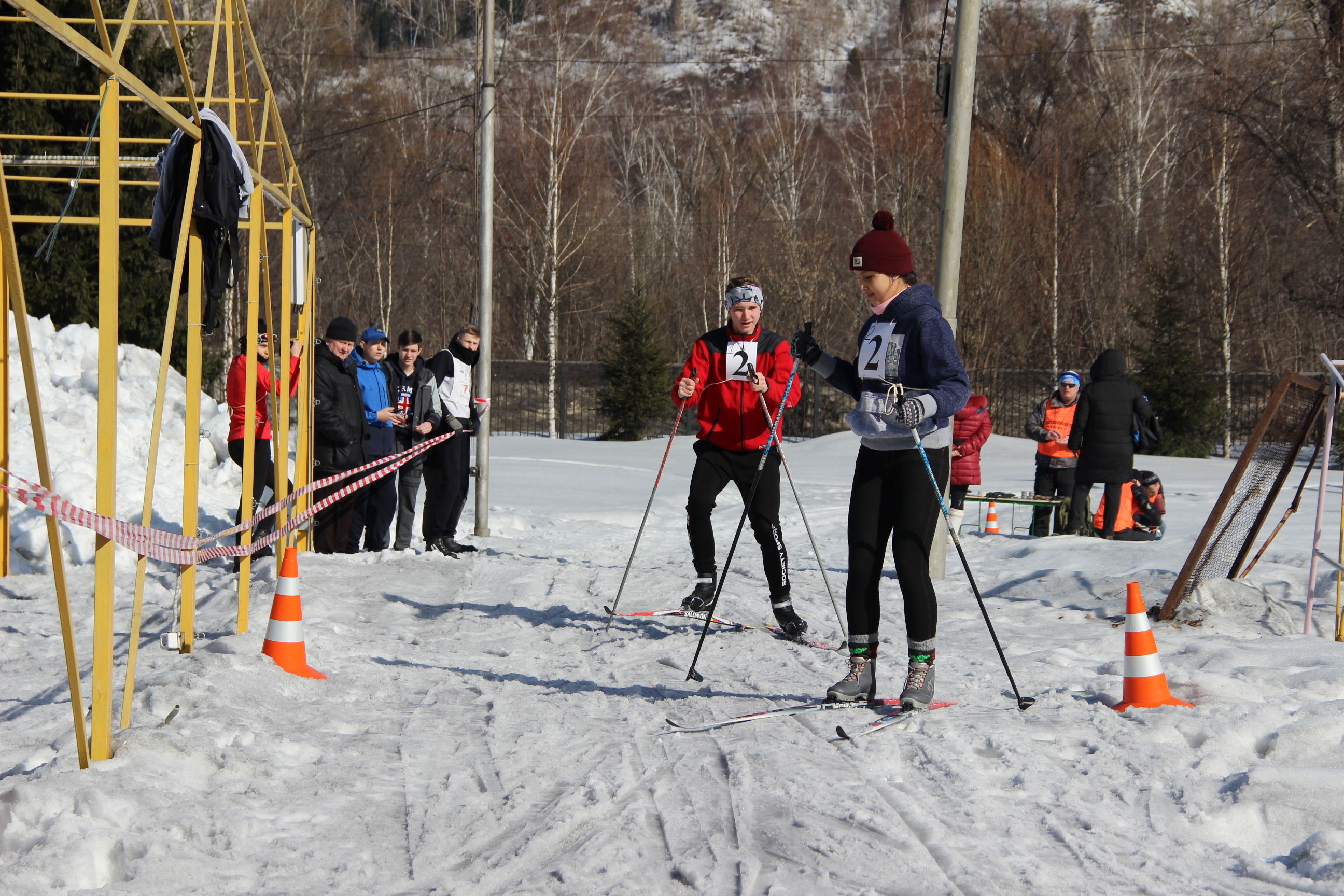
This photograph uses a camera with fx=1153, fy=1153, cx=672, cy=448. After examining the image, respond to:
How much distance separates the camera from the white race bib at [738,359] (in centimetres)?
645

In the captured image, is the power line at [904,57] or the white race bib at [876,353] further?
the power line at [904,57]

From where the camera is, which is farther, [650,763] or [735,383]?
[735,383]

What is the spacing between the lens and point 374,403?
31.3 ft

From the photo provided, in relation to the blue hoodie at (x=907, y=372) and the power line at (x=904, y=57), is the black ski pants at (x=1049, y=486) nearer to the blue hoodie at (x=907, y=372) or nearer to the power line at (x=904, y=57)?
the blue hoodie at (x=907, y=372)

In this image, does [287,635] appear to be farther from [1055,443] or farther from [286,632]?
[1055,443]

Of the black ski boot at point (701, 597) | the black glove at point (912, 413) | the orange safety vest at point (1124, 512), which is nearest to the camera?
the black glove at point (912, 413)

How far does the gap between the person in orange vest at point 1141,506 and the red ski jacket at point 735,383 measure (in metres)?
6.01

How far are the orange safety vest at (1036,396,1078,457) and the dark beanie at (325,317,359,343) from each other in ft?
23.1

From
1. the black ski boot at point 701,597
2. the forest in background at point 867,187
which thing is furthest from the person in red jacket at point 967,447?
the forest in background at point 867,187

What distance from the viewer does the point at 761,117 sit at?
164 ft

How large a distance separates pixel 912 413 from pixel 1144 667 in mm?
1509

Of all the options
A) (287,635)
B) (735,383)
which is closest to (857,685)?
(735,383)

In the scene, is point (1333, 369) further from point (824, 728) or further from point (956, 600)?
point (824, 728)

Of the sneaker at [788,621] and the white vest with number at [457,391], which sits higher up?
the white vest with number at [457,391]
